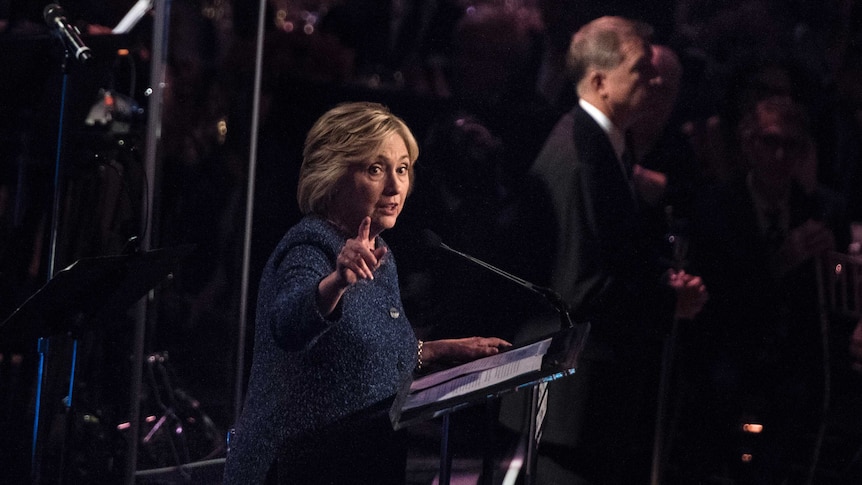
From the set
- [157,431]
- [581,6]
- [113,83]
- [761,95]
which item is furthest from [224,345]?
[761,95]

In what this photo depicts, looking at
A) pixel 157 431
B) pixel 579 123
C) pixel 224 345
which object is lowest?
pixel 157 431

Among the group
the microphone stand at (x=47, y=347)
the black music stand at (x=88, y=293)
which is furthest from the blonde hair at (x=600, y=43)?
the microphone stand at (x=47, y=347)

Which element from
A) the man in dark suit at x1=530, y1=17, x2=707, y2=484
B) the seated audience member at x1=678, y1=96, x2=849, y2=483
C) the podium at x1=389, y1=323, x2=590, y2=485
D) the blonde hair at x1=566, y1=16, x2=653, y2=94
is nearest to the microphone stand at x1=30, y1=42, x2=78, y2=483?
the podium at x1=389, y1=323, x2=590, y2=485

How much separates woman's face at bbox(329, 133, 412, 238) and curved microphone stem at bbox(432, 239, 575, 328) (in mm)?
234

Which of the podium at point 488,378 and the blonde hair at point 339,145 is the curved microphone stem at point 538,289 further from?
the podium at point 488,378

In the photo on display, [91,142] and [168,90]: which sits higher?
[168,90]

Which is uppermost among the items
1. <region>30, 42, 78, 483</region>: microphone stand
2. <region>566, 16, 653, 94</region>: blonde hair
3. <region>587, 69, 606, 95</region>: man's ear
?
<region>566, 16, 653, 94</region>: blonde hair

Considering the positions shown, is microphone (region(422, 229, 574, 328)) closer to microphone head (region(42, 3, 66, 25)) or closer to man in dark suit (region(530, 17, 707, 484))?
man in dark suit (region(530, 17, 707, 484))

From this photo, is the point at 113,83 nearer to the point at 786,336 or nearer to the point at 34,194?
the point at 34,194

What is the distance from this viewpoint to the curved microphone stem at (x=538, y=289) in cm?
284

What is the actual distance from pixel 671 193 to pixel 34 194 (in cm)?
285

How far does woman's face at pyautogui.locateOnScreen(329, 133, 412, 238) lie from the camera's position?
2.99 m

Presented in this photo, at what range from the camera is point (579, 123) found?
320 centimetres

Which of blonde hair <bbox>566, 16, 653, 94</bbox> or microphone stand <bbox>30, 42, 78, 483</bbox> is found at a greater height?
blonde hair <bbox>566, 16, 653, 94</bbox>
